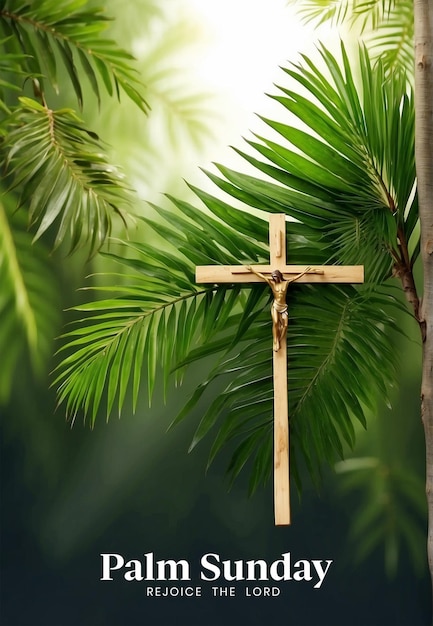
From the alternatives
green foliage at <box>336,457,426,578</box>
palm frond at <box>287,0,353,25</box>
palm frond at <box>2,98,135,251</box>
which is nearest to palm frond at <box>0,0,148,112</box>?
palm frond at <box>2,98,135,251</box>

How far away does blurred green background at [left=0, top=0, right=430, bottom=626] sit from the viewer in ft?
9.46

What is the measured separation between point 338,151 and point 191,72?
0.76m

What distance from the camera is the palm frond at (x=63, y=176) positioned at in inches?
113

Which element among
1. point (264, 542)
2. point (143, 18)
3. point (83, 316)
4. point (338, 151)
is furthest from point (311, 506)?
point (143, 18)

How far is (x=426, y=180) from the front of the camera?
260cm

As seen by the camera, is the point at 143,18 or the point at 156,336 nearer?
the point at 156,336

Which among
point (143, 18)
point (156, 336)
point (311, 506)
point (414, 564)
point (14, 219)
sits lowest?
point (414, 564)

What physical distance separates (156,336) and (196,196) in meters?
0.63

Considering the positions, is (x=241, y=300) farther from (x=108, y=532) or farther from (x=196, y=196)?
(x=108, y=532)

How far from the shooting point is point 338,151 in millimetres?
2680

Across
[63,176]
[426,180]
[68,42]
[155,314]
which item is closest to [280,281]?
[155,314]

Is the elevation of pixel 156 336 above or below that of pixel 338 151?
below

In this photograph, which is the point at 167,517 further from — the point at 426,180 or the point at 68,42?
the point at 68,42

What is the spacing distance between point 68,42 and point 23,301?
110cm
